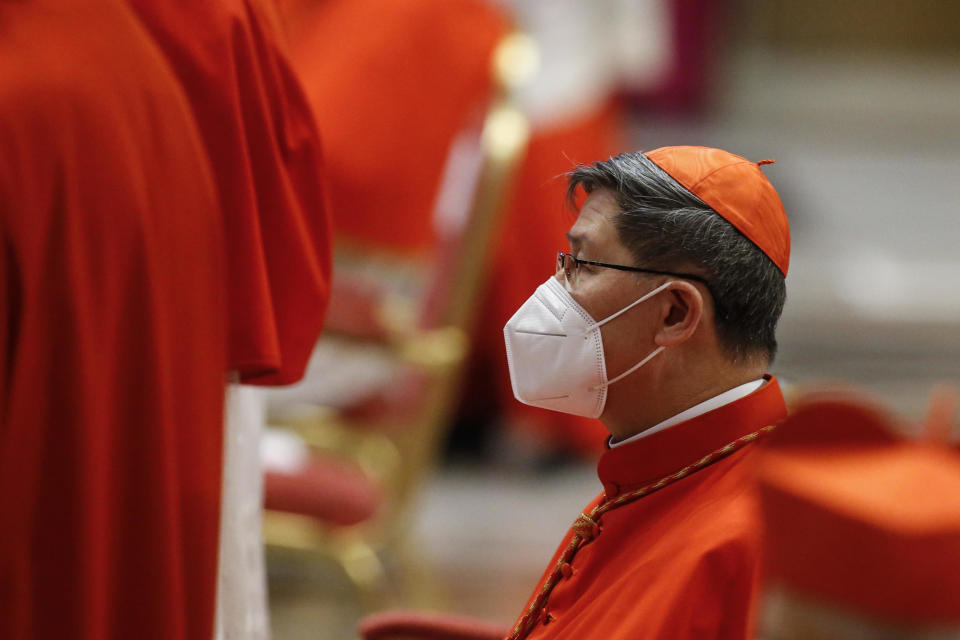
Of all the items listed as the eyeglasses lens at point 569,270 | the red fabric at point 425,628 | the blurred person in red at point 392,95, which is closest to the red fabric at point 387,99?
the blurred person in red at point 392,95

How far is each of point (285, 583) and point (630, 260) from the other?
7.70 ft

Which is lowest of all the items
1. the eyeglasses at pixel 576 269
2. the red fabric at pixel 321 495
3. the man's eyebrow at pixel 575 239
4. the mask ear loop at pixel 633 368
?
the red fabric at pixel 321 495

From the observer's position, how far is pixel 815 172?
6.41m

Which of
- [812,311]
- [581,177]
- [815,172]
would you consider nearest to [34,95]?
[581,177]

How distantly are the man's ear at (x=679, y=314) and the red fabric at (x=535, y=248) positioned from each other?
3046 mm

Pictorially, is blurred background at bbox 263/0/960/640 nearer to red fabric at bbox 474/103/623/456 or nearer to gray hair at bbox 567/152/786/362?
red fabric at bbox 474/103/623/456

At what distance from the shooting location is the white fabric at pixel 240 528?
5.20 ft

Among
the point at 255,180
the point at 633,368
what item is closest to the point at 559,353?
the point at 633,368

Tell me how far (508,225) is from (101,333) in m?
3.32

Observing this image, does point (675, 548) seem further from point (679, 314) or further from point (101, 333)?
point (101, 333)

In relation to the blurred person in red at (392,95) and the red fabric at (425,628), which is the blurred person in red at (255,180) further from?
the blurred person in red at (392,95)

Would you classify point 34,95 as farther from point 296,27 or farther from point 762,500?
point 296,27

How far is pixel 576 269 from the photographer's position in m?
1.28

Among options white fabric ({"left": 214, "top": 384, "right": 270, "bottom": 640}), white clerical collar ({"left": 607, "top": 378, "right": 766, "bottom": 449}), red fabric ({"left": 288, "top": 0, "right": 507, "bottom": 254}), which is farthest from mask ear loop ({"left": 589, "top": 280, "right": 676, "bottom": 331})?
red fabric ({"left": 288, "top": 0, "right": 507, "bottom": 254})
